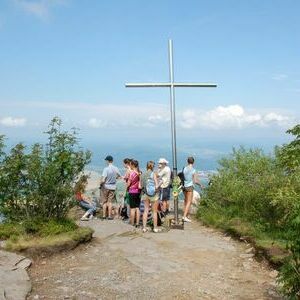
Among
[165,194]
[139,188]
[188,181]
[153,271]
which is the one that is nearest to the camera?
[153,271]

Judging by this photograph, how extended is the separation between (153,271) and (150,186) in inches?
153

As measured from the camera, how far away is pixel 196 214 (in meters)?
16.2

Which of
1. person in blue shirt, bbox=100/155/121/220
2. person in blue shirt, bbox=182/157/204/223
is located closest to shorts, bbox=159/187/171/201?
person in blue shirt, bbox=182/157/204/223

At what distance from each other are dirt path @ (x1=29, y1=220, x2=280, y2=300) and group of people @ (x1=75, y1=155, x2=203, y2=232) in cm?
117

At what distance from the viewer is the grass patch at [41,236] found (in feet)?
33.4

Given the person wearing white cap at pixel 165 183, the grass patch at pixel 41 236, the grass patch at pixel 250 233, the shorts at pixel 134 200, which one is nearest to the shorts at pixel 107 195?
the shorts at pixel 134 200

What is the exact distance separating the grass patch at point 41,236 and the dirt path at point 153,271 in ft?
0.71

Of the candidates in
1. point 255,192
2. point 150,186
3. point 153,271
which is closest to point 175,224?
point 150,186

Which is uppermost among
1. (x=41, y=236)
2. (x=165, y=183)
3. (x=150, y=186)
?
(x=150, y=186)

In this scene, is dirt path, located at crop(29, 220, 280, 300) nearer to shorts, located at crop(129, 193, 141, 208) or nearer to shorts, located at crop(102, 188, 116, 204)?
shorts, located at crop(129, 193, 141, 208)

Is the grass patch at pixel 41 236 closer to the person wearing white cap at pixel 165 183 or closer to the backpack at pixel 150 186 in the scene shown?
the backpack at pixel 150 186

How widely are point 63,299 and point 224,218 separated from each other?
7242 millimetres

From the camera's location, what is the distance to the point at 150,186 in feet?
42.9

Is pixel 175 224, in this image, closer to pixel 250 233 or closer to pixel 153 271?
pixel 250 233
